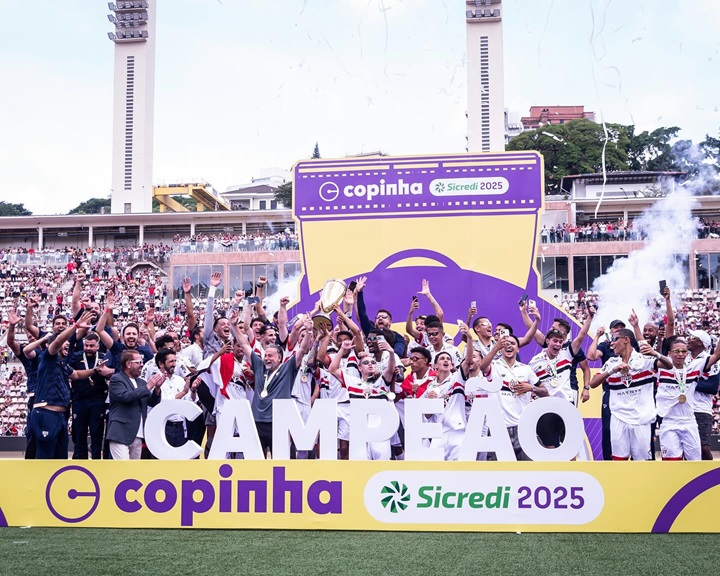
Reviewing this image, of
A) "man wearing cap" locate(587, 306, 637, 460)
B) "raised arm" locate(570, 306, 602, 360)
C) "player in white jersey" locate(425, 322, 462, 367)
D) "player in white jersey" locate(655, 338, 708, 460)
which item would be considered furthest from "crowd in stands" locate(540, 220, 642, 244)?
"player in white jersey" locate(655, 338, 708, 460)

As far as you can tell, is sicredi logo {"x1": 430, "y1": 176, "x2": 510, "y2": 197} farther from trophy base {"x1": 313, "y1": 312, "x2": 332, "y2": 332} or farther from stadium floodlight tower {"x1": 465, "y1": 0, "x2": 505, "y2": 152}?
stadium floodlight tower {"x1": 465, "y1": 0, "x2": 505, "y2": 152}

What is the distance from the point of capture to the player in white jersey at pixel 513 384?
8.91 meters

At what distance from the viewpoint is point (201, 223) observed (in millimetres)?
45125

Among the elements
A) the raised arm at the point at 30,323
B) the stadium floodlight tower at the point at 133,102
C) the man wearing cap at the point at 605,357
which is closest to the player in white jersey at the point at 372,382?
the man wearing cap at the point at 605,357

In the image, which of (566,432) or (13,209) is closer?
(566,432)

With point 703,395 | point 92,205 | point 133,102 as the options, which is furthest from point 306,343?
point 92,205

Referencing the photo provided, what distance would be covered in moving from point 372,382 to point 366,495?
5.51ft

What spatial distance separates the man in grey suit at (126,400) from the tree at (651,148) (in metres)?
51.6

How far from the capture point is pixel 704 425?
30.9ft

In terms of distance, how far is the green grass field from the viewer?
19.4 feet

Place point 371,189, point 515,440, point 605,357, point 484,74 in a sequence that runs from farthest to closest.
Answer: point 484,74, point 371,189, point 605,357, point 515,440

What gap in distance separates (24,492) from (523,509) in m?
4.47

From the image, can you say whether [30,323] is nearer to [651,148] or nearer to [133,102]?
[133,102]

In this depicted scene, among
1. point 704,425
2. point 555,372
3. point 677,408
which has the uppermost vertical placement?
point 555,372
